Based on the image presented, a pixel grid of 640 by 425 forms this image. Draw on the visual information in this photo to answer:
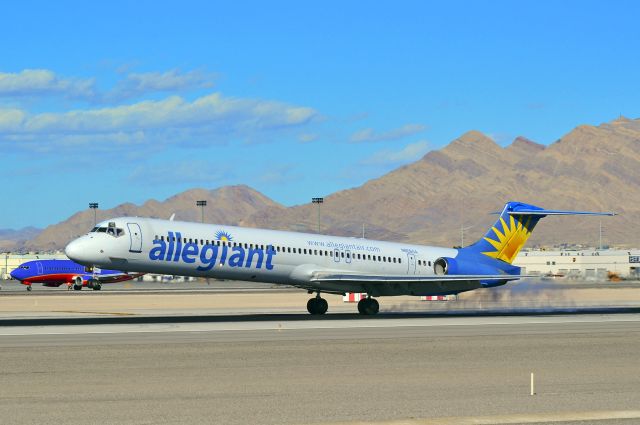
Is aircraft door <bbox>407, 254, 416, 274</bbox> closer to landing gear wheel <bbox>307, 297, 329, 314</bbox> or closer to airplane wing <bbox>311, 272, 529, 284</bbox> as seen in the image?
airplane wing <bbox>311, 272, 529, 284</bbox>

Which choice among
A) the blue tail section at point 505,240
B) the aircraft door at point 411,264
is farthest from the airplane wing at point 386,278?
the blue tail section at point 505,240

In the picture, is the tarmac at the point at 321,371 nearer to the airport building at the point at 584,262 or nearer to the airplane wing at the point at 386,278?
the airplane wing at the point at 386,278

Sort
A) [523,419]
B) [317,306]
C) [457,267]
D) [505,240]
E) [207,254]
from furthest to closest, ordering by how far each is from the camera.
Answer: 1. [505,240]
2. [457,267]
3. [317,306]
4. [207,254]
5. [523,419]

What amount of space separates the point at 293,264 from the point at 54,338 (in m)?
16.9

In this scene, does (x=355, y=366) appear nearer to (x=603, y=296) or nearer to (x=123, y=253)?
(x=123, y=253)

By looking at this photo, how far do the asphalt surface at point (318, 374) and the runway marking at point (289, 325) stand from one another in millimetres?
204

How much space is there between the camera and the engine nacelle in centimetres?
5575

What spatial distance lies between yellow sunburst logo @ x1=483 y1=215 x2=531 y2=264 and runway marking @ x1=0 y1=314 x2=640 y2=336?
10170 millimetres

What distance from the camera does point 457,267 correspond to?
55.8 meters

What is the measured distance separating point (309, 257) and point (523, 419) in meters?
32.4

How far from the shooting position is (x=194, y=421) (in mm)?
18672

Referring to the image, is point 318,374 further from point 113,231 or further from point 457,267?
point 457,267

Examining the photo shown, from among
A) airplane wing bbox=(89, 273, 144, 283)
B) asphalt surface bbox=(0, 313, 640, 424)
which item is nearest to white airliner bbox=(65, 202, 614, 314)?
asphalt surface bbox=(0, 313, 640, 424)

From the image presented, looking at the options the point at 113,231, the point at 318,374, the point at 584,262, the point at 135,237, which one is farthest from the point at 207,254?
the point at 584,262
